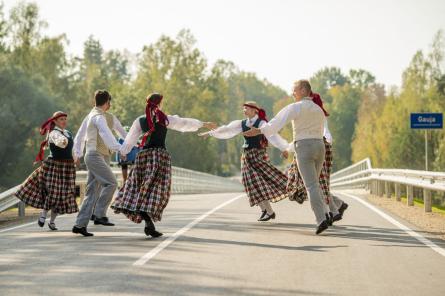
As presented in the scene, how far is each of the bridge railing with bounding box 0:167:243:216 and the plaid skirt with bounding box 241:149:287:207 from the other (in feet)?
15.5

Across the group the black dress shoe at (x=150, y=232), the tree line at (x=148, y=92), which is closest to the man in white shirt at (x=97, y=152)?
the black dress shoe at (x=150, y=232)

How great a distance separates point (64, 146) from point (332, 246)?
190 inches

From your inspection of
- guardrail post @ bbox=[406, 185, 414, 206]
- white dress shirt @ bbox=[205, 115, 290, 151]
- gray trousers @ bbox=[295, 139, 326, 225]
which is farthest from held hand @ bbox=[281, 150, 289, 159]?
guardrail post @ bbox=[406, 185, 414, 206]

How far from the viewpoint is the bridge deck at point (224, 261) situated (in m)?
7.65

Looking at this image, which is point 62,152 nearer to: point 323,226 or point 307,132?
point 307,132

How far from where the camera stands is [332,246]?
1075 centimetres

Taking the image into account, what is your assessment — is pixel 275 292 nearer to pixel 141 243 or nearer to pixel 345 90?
pixel 141 243

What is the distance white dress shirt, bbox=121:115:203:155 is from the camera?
1198 centimetres

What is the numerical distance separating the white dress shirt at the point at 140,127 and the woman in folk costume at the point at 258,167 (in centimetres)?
194

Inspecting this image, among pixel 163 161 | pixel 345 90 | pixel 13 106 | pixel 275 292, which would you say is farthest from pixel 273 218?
pixel 345 90

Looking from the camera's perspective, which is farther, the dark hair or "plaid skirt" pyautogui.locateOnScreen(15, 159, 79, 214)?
"plaid skirt" pyautogui.locateOnScreen(15, 159, 79, 214)

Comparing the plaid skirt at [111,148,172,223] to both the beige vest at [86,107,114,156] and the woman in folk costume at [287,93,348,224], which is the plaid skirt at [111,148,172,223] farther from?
the woman in folk costume at [287,93,348,224]

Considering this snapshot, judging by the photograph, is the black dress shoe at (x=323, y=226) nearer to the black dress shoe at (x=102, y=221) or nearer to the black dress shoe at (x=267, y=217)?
the black dress shoe at (x=267, y=217)

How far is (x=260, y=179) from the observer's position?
1452 cm
